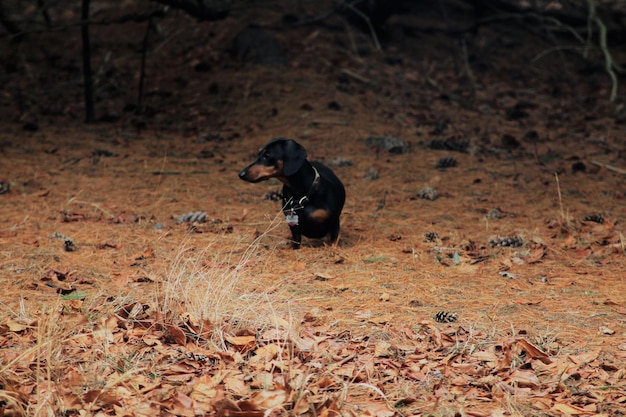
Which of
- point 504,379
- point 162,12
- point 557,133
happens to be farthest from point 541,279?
point 162,12

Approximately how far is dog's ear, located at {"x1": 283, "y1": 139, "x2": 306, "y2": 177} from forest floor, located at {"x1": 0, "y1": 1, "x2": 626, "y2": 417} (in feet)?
1.86

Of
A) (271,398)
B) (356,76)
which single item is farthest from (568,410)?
(356,76)

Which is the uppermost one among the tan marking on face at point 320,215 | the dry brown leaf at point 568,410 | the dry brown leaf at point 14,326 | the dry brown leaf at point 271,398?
the dry brown leaf at point 271,398

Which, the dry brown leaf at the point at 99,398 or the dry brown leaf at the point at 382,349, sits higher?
the dry brown leaf at the point at 99,398

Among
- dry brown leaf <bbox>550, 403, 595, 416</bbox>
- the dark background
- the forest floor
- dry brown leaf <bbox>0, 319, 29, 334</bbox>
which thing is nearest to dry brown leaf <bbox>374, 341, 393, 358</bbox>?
the forest floor

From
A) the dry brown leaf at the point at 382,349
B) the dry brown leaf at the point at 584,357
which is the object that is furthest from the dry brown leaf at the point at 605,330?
the dry brown leaf at the point at 382,349

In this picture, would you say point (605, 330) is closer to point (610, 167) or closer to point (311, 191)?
point (311, 191)

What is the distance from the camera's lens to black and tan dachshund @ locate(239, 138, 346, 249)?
15.4 ft

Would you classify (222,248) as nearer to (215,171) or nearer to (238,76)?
(215,171)

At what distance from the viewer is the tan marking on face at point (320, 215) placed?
15.8 ft

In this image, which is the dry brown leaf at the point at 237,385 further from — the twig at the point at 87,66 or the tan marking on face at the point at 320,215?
the twig at the point at 87,66

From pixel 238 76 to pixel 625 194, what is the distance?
514 centimetres

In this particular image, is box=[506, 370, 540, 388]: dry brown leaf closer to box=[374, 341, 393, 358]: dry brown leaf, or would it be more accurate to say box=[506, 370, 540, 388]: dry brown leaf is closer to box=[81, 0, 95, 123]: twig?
box=[374, 341, 393, 358]: dry brown leaf

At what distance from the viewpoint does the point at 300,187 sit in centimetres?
481
